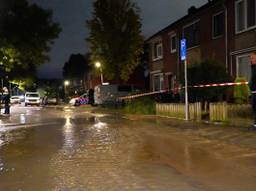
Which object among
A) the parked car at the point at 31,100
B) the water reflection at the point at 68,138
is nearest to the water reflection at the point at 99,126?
the water reflection at the point at 68,138

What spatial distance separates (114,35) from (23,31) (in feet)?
32.2

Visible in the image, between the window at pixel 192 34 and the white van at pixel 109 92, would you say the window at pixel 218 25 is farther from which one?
the white van at pixel 109 92

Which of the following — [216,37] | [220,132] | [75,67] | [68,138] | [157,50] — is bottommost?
[68,138]

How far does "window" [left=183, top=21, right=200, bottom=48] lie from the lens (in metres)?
31.5

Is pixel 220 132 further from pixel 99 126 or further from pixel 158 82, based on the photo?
pixel 158 82

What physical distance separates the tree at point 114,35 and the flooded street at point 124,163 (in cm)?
3081

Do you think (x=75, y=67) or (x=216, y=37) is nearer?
(x=216, y=37)

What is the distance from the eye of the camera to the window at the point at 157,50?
129 feet

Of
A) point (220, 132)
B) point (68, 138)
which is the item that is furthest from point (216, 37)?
point (68, 138)

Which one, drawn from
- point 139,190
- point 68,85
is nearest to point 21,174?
point 139,190

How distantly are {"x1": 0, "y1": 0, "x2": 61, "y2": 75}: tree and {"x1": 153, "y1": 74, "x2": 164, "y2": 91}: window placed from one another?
827 centimetres

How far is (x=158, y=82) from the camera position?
40.5 meters

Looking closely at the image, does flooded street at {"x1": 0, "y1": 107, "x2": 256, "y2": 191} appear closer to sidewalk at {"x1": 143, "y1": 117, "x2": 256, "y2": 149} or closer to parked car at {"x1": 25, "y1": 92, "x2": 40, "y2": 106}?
sidewalk at {"x1": 143, "y1": 117, "x2": 256, "y2": 149}

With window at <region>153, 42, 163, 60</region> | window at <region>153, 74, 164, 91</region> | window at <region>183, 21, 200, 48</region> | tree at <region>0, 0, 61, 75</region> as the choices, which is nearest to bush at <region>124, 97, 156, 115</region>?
window at <region>183, 21, 200, 48</region>
